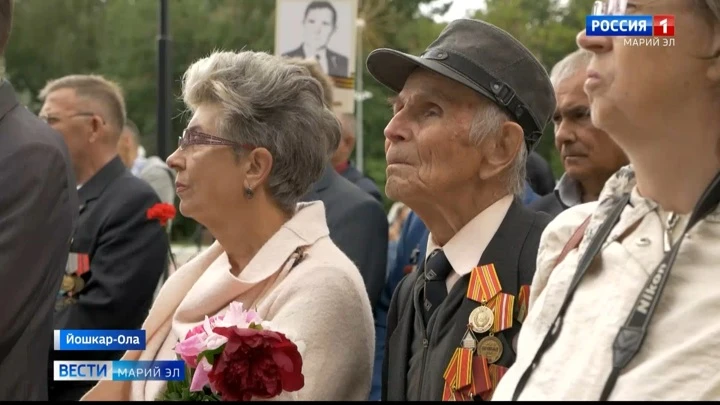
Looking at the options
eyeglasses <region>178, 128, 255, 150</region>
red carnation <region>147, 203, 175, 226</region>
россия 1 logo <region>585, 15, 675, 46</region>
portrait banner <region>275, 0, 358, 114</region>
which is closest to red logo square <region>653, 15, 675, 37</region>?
россия 1 logo <region>585, 15, 675, 46</region>

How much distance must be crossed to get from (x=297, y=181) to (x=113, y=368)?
88 cm

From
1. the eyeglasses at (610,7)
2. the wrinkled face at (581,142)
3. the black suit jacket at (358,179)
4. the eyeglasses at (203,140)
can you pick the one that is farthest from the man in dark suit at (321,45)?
the eyeglasses at (610,7)

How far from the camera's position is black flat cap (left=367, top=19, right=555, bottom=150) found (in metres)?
3.58

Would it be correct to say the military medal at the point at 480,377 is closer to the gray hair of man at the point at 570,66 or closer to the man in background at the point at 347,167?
the gray hair of man at the point at 570,66

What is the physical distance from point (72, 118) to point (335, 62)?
67.5 inches

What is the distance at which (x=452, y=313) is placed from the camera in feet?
11.1

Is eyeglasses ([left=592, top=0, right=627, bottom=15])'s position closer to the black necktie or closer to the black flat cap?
the black flat cap

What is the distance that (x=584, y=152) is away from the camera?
4.99 meters

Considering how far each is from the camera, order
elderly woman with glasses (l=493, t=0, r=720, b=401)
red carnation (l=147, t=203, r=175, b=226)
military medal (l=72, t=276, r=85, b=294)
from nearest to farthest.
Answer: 1. elderly woman with glasses (l=493, t=0, r=720, b=401)
2. red carnation (l=147, t=203, r=175, b=226)
3. military medal (l=72, t=276, r=85, b=294)

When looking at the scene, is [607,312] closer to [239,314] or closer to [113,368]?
[239,314]

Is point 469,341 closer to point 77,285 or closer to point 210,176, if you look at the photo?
point 210,176

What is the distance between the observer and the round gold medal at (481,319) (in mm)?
3268

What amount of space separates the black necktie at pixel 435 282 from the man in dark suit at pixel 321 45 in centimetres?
407

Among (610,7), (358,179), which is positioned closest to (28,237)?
(610,7)
